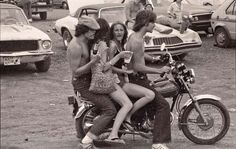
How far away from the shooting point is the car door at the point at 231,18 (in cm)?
1585

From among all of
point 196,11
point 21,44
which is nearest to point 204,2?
point 196,11

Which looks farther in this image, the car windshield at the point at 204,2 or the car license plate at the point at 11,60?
the car windshield at the point at 204,2

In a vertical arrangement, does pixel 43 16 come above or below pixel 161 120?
below

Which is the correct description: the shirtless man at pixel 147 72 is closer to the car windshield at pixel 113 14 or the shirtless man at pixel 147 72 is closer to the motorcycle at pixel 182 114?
the motorcycle at pixel 182 114

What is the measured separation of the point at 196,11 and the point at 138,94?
40.0ft

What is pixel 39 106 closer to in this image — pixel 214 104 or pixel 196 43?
pixel 214 104

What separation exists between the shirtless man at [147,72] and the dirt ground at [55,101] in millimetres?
357

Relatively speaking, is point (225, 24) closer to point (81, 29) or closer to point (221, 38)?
point (221, 38)

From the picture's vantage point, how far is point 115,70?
6477 mm

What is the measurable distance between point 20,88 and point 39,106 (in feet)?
5.54

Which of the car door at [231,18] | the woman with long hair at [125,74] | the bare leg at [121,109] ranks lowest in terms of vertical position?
the car door at [231,18]

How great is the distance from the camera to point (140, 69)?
6.55 metres

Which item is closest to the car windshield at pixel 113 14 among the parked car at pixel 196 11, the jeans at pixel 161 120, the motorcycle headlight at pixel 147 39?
the motorcycle headlight at pixel 147 39

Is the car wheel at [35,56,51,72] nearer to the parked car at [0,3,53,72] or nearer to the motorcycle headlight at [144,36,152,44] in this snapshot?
the parked car at [0,3,53,72]
